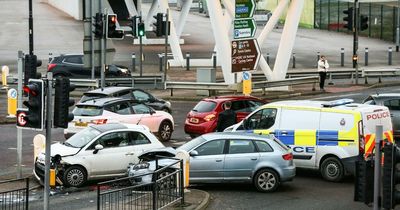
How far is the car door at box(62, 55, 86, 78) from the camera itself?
40781 millimetres

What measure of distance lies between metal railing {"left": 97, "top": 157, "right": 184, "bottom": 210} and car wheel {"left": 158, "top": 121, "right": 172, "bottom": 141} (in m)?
8.72

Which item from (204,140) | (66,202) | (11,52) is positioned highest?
(11,52)

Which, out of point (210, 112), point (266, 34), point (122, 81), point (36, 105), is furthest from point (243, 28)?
point (36, 105)

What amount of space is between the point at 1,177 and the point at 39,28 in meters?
51.2

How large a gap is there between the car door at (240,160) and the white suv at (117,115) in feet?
22.0

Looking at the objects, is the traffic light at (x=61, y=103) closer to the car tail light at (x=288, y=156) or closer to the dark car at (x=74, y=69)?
the car tail light at (x=288, y=156)

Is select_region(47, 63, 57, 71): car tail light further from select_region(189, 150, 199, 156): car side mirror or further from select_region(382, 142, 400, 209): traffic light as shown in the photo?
select_region(382, 142, 400, 209): traffic light

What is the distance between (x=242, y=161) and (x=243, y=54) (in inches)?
376

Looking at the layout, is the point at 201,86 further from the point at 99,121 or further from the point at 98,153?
the point at 98,153

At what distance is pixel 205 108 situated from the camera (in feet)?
80.3

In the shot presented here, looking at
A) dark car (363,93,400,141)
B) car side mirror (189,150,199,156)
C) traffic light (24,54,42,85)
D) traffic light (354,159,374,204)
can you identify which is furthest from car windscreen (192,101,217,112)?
traffic light (354,159,374,204)

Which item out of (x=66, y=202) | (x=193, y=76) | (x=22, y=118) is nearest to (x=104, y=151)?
(x=66, y=202)

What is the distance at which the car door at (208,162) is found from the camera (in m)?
17.2

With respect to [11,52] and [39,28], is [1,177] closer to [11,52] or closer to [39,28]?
[11,52]
